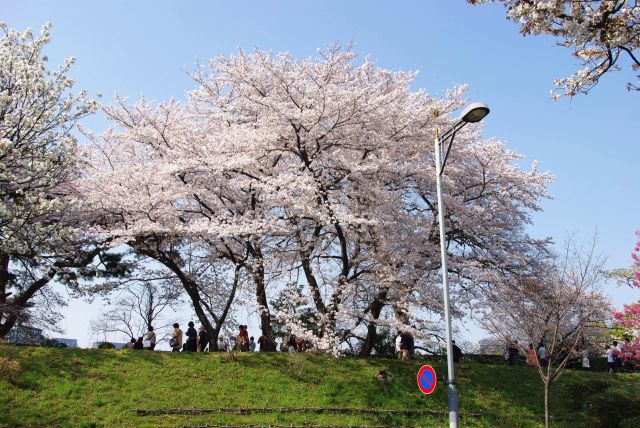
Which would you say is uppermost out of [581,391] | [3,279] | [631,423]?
[3,279]

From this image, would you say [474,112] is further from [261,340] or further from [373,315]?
[261,340]

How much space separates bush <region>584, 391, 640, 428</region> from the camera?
15.2 meters

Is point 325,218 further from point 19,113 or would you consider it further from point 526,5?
point 526,5

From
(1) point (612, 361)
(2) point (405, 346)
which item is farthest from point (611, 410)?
(1) point (612, 361)

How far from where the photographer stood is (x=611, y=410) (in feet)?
50.6

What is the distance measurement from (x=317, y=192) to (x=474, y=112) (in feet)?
27.6

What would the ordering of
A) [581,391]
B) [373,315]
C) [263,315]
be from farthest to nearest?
[373,315], [263,315], [581,391]

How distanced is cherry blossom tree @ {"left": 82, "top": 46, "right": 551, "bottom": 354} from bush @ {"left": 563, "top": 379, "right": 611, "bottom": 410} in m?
4.31

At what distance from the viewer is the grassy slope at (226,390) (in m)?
13.8

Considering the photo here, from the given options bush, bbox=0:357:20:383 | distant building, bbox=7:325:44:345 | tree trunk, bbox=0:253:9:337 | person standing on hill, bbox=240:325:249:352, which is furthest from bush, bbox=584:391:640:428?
distant building, bbox=7:325:44:345

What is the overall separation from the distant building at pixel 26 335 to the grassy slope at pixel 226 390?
6073mm

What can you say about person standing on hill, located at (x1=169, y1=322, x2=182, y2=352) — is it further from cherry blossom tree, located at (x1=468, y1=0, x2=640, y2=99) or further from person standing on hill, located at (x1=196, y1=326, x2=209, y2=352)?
cherry blossom tree, located at (x1=468, y1=0, x2=640, y2=99)

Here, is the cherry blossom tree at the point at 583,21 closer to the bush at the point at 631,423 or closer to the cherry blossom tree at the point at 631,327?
the bush at the point at 631,423

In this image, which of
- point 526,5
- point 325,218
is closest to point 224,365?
point 325,218
